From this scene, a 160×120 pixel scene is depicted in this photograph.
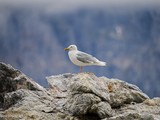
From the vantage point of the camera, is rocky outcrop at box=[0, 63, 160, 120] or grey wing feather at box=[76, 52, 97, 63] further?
grey wing feather at box=[76, 52, 97, 63]

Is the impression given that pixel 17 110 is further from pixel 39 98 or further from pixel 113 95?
pixel 113 95

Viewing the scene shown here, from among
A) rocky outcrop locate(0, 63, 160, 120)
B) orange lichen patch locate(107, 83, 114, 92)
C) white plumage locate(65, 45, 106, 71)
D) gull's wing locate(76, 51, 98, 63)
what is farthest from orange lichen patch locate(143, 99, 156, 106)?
gull's wing locate(76, 51, 98, 63)

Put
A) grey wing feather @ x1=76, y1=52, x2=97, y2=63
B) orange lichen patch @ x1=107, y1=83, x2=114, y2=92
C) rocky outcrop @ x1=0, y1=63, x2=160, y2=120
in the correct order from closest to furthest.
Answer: rocky outcrop @ x1=0, y1=63, x2=160, y2=120 < grey wing feather @ x1=76, y1=52, x2=97, y2=63 < orange lichen patch @ x1=107, y1=83, x2=114, y2=92

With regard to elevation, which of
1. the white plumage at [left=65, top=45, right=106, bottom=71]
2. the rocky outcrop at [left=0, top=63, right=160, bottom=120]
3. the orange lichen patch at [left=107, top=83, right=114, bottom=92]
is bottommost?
the rocky outcrop at [left=0, top=63, right=160, bottom=120]

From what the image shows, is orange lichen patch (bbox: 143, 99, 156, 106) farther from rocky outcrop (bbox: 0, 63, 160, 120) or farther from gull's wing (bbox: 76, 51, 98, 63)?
gull's wing (bbox: 76, 51, 98, 63)

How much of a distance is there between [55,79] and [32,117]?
5801 mm

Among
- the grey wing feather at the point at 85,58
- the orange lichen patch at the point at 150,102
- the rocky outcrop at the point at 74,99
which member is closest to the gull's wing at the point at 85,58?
the grey wing feather at the point at 85,58

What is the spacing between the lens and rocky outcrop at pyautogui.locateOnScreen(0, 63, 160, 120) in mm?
22344

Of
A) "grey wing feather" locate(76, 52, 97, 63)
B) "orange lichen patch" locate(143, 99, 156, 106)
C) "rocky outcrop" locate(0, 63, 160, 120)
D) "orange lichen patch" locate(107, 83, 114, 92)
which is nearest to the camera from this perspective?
"rocky outcrop" locate(0, 63, 160, 120)

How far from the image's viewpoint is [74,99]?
22.8 m

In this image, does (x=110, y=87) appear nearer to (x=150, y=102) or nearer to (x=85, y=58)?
(x=85, y=58)

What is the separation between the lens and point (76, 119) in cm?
2253

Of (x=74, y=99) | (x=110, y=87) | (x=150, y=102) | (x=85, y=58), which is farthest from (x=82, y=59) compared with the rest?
(x=150, y=102)

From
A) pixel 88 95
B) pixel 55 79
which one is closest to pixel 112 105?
pixel 88 95
